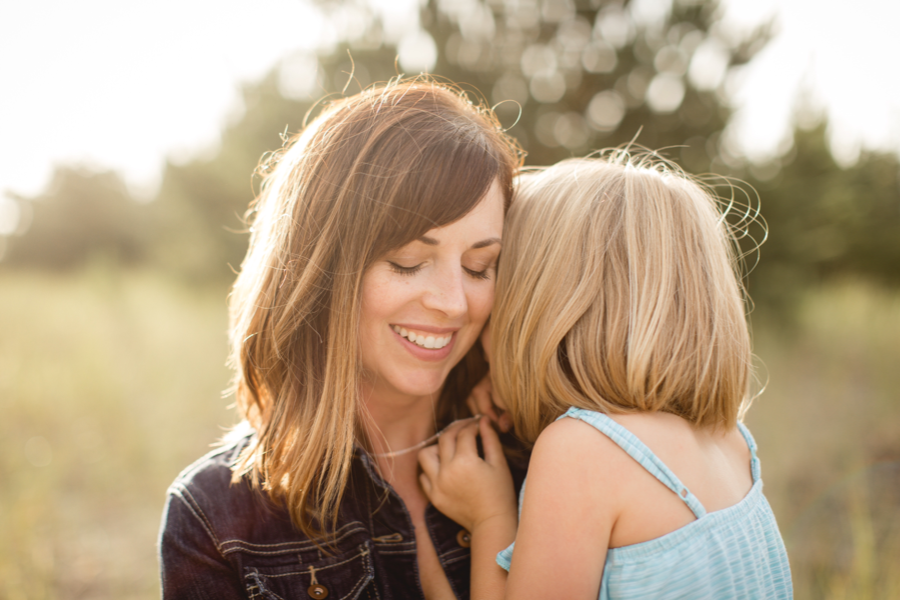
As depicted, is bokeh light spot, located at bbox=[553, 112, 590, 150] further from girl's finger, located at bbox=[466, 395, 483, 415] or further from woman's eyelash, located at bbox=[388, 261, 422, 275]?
woman's eyelash, located at bbox=[388, 261, 422, 275]

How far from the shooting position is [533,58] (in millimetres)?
6164

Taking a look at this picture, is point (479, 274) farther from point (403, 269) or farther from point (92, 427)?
point (92, 427)

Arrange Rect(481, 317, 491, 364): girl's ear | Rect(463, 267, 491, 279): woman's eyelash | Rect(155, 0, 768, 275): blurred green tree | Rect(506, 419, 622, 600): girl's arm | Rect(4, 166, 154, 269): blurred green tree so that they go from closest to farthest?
Rect(506, 419, 622, 600): girl's arm → Rect(463, 267, 491, 279): woman's eyelash → Rect(481, 317, 491, 364): girl's ear → Rect(155, 0, 768, 275): blurred green tree → Rect(4, 166, 154, 269): blurred green tree

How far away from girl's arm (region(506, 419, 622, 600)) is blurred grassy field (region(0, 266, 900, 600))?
2.69m

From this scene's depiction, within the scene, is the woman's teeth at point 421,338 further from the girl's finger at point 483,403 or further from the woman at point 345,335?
the girl's finger at point 483,403

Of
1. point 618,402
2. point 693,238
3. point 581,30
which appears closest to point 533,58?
point 581,30

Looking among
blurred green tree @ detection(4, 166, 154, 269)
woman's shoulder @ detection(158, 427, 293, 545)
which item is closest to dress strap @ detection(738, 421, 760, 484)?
woman's shoulder @ detection(158, 427, 293, 545)

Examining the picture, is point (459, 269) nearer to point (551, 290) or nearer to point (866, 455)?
point (551, 290)

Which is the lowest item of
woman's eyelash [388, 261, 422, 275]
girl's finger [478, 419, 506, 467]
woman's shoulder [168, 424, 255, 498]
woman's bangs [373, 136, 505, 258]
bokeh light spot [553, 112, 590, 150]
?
girl's finger [478, 419, 506, 467]

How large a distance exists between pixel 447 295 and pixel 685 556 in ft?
3.02

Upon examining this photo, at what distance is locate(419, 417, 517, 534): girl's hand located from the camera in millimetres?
1671

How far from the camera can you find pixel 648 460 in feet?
4.33

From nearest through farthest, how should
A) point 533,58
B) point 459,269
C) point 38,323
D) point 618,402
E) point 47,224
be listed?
point 618,402, point 459,269, point 38,323, point 533,58, point 47,224

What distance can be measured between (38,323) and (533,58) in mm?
6306
